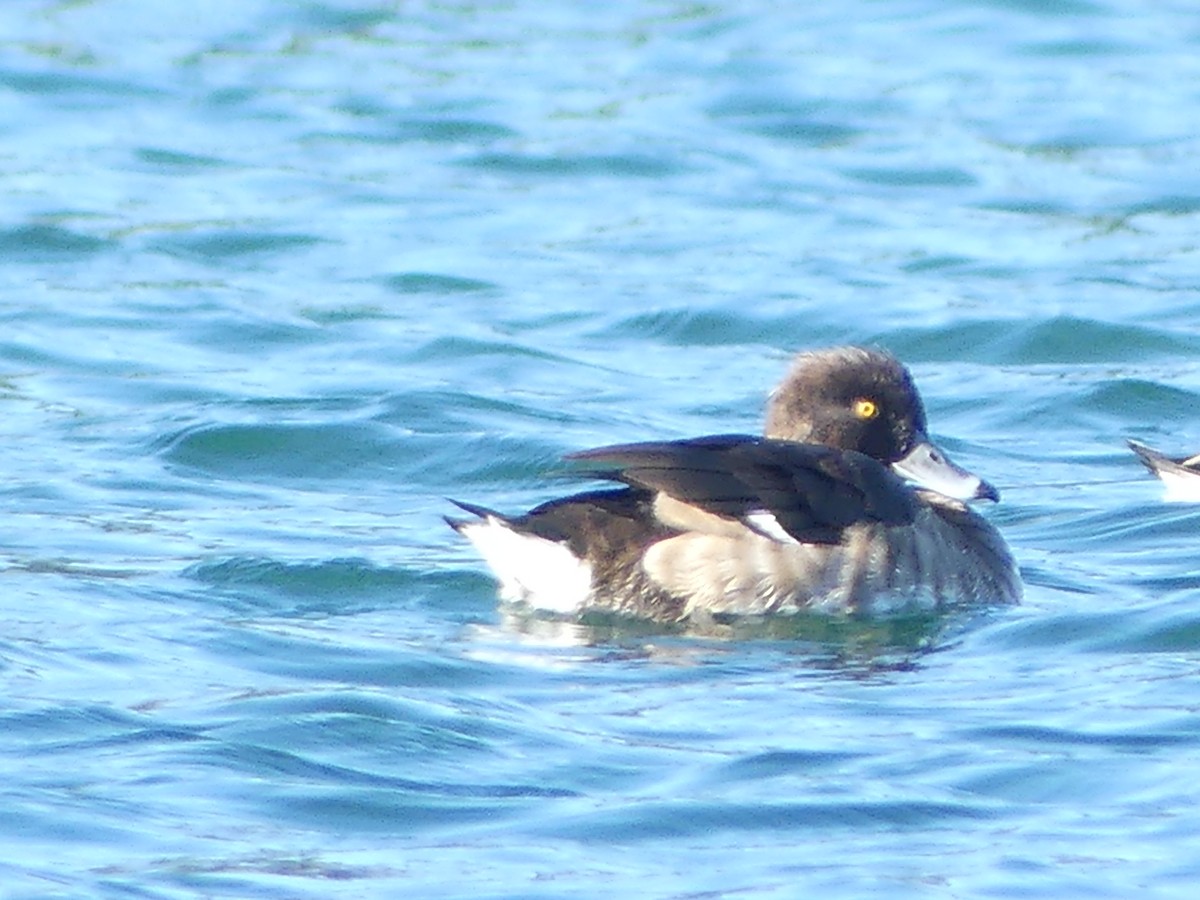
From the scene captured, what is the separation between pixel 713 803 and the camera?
665 centimetres

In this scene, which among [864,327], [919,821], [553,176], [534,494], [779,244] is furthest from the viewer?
[553,176]

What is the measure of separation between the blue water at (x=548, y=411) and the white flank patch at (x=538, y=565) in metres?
0.11

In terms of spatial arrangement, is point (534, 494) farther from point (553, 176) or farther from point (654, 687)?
point (553, 176)

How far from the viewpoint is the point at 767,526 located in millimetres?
8836

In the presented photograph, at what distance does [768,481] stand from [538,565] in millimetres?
761

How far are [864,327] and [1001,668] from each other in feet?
20.1

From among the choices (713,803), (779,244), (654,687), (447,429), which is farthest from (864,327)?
(713,803)

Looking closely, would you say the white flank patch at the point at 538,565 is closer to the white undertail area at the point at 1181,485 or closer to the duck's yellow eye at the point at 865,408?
the duck's yellow eye at the point at 865,408

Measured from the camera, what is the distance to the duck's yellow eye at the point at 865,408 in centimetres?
953

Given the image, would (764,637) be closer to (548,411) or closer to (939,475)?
(939,475)

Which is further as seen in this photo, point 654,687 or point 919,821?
point 654,687

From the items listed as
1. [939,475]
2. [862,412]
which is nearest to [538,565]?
[862,412]

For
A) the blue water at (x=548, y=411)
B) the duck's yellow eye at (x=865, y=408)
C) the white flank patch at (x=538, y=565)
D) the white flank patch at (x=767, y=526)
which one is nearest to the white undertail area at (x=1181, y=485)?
the blue water at (x=548, y=411)

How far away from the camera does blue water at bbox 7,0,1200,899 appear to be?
21.6 ft
